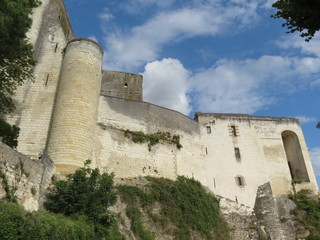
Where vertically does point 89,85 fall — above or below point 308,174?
above

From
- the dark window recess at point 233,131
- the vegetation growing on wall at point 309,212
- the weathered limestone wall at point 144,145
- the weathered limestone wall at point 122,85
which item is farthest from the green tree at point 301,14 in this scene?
the weathered limestone wall at point 122,85

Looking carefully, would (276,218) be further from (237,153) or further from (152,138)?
(152,138)

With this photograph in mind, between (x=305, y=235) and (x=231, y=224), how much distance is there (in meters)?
4.32

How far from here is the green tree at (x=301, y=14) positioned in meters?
6.93

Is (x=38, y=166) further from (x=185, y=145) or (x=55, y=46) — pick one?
(x=185, y=145)

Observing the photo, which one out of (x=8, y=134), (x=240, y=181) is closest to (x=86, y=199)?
(x=8, y=134)

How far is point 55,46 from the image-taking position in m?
20.7

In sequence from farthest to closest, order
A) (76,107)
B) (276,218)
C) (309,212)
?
1. (309,212)
2. (276,218)
3. (76,107)

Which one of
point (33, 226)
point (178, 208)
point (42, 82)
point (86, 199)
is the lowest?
point (33, 226)

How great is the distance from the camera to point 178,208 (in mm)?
17922

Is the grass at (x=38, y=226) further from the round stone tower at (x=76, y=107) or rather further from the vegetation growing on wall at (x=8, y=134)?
the vegetation growing on wall at (x=8, y=134)

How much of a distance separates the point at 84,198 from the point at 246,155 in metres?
15.4

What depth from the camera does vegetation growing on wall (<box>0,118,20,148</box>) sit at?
647 inches

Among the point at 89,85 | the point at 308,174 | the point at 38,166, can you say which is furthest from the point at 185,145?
the point at 38,166
